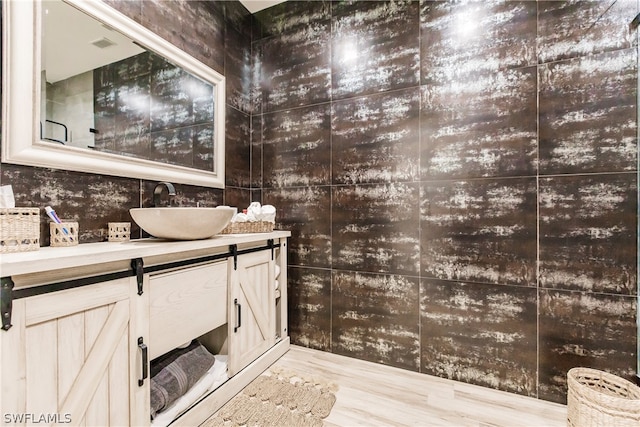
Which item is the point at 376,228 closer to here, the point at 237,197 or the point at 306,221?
the point at 306,221

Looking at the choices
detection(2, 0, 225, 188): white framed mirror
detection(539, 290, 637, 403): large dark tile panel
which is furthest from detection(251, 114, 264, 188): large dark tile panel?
detection(539, 290, 637, 403): large dark tile panel

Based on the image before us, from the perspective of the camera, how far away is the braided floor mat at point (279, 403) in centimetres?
152

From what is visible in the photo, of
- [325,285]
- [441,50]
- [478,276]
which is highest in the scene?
[441,50]

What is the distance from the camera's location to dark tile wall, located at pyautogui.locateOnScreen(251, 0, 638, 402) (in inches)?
63.7

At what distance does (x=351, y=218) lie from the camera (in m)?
2.22

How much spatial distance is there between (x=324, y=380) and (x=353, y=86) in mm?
2059

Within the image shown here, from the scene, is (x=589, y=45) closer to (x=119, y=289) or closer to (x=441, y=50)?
(x=441, y=50)

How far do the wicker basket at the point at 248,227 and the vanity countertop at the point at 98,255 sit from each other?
24 cm

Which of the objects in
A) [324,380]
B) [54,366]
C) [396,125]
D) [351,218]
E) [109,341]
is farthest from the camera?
[351,218]

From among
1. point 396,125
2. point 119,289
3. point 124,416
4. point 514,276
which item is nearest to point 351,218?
point 396,125

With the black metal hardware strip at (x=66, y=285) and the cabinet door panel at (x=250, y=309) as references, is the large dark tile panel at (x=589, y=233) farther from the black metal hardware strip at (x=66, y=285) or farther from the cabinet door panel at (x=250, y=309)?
the black metal hardware strip at (x=66, y=285)

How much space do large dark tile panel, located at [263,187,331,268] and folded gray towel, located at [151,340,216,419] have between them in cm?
99

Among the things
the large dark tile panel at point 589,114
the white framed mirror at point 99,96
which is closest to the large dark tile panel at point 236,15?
the white framed mirror at point 99,96

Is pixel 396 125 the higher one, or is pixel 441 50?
pixel 441 50
